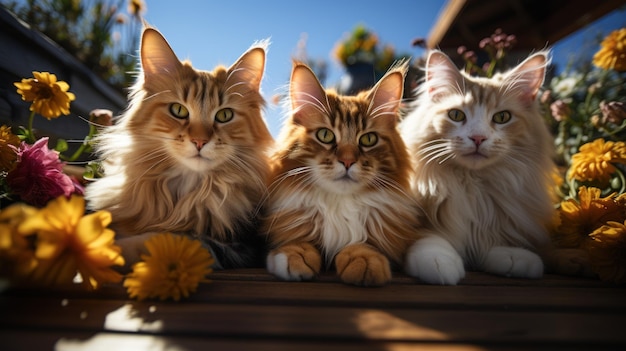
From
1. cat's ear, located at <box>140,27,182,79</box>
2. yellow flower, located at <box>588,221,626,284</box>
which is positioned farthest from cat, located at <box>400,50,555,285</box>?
cat's ear, located at <box>140,27,182,79</box>

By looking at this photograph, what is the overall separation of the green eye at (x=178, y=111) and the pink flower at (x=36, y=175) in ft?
1.60

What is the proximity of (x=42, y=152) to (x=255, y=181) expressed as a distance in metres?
0.80

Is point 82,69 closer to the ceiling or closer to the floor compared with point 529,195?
closer to the ceiling

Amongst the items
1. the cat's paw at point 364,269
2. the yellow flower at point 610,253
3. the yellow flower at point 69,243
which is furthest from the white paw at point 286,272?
the yellow flower at point 610,253

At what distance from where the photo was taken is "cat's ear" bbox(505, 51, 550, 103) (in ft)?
4.94

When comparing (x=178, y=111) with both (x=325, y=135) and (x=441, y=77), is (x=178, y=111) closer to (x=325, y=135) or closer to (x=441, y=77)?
(x=325, y=135)

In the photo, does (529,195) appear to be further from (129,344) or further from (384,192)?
(129,344)

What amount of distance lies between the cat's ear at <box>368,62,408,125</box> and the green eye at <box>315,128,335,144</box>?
0.20 metres

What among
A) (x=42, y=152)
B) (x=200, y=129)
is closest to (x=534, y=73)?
(x=200, y=129)

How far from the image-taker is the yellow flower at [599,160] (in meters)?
1.47

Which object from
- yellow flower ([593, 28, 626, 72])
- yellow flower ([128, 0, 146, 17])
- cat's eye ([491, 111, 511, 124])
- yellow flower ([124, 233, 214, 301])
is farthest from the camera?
yellow flower ([128, 0, 146, 17])

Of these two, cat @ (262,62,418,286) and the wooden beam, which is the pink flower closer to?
cat @ (262,62,418,286)

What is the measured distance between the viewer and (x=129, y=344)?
2.27 ft

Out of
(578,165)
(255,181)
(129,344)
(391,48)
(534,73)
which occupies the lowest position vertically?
(129,344)
